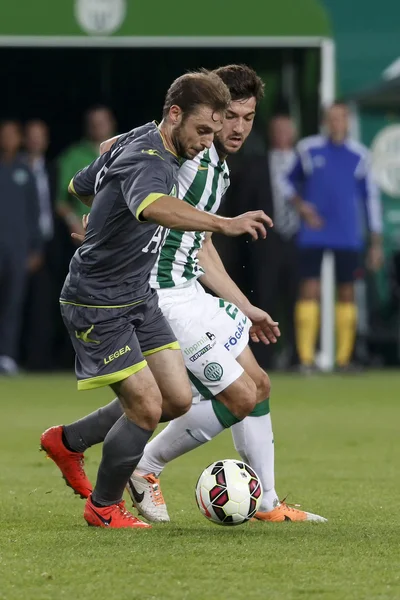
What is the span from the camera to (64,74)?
59.2 ft

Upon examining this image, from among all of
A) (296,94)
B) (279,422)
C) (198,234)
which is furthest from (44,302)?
(198,234)

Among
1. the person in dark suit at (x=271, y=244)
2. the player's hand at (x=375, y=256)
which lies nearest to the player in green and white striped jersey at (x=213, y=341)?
the player's hand at (x=375, y=256)

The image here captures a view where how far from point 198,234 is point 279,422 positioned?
4.34 m

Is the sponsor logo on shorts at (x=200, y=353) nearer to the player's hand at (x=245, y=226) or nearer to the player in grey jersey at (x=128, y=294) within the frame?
the player in grey jersey at (x=128, y=294)

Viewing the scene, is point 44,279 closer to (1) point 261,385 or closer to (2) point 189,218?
(1) point 261,385

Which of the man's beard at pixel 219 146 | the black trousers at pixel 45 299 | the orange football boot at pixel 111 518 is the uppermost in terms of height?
the man's beard at pixel 219 146

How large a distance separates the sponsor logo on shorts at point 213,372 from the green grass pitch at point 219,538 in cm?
64

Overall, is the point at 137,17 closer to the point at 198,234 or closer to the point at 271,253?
the point at 271,253

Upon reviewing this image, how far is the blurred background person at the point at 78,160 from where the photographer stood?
1513 cm

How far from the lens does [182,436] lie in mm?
6652

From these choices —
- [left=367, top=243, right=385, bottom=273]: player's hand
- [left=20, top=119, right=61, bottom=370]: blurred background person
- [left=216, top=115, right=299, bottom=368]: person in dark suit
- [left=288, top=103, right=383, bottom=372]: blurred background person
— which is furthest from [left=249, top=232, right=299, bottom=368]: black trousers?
[left=20, top=119, right=61, bottom=370]: blurred background person

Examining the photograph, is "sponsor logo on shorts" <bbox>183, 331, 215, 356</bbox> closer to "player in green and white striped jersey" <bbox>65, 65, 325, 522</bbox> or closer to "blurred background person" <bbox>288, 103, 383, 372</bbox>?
"player in green and white striped jersey" <bbox>65, 65, 325, 522</bbox>

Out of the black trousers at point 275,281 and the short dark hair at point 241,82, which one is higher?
the short dark hair at point 241,82

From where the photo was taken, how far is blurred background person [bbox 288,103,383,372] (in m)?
15.1
